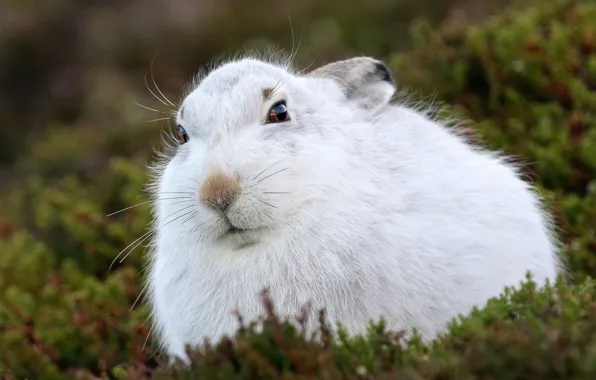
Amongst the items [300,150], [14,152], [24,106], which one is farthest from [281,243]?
[24,106]

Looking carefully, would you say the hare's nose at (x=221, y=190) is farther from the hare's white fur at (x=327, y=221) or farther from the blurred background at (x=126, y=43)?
the blurred background at (x=126, y=43)

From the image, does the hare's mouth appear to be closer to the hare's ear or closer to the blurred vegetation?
the blurred vegetation

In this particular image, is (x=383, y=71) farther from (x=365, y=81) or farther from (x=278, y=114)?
(x=278, y=114)

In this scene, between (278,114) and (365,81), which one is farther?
(365,81)

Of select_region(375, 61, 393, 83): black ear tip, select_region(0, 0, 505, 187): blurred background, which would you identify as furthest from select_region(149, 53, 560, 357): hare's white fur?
select_region(0, 0, 505, 187): blurred background

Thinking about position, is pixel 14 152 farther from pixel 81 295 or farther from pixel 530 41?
pixel 530 41

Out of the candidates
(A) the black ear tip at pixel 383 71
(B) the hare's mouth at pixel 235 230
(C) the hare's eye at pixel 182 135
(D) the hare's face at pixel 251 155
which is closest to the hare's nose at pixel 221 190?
(D) the hare's face at pixel 251 155

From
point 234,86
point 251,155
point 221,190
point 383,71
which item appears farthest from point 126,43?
point 221,190
